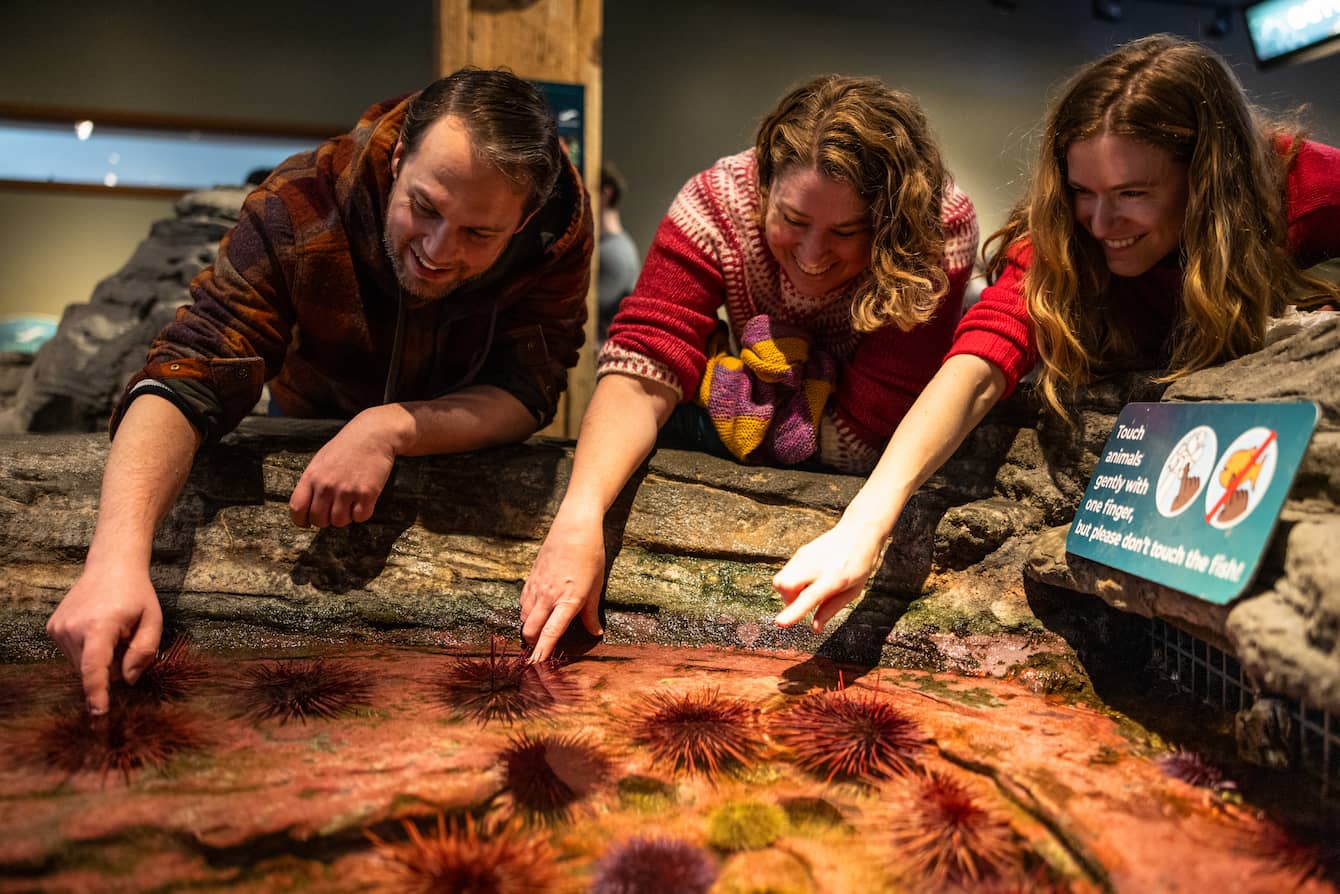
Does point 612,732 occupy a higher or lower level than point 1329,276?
lower

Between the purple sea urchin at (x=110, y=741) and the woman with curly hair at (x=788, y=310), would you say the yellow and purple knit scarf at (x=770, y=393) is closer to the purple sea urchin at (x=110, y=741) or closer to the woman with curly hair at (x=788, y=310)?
the woman with curly hair at (x=788, y=310)

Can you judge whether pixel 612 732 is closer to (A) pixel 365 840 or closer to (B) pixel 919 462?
(A) pixel 365 840

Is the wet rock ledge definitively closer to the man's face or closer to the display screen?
the man's face

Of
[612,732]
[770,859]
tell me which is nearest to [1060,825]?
[770,859]

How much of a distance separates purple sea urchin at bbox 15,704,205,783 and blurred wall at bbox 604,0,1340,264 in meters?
5.67

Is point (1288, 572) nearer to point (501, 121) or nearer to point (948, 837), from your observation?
point (948, 837)

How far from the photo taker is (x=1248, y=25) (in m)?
5.23

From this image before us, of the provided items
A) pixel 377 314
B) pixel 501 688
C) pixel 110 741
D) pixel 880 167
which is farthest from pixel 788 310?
pixel 110 741

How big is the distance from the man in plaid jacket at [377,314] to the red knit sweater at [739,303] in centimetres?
23

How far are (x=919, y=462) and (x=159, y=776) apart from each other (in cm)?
144

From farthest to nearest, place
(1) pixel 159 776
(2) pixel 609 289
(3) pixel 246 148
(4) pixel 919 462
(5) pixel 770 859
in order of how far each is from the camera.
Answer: (3) pixel 246 148 → (2) pixel 609 289 → (4) pixel 919 462 → (1) pixel 159 776 → (5) pixel 770 859

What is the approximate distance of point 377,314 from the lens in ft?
7.77

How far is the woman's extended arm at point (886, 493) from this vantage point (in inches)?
64.9

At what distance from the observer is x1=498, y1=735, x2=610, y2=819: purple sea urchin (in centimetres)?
129
